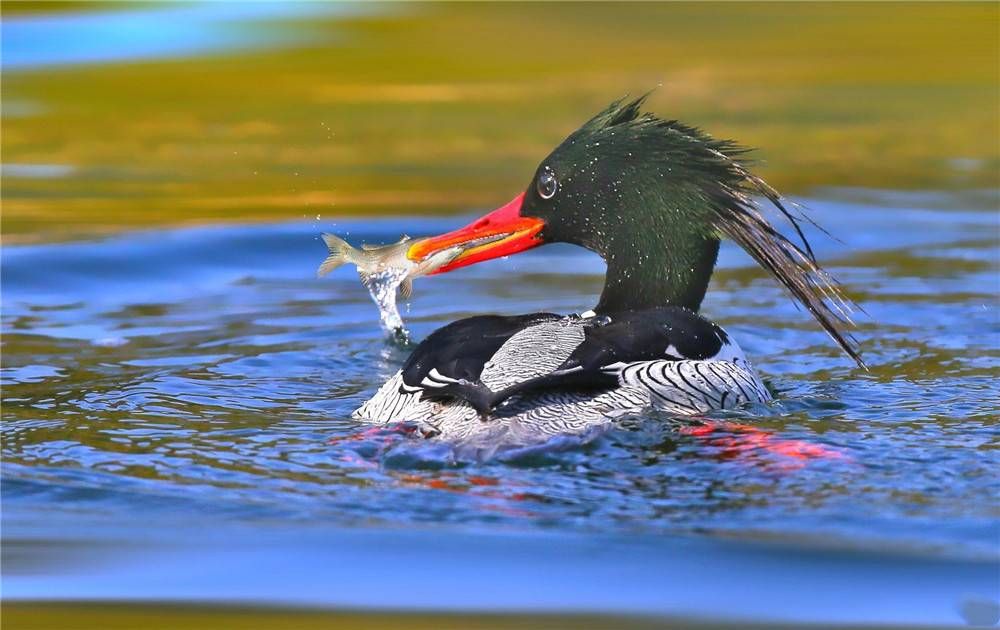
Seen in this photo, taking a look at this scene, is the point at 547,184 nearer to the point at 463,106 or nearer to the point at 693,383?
the point at 693,383

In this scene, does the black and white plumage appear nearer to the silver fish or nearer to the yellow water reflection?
the silver fish

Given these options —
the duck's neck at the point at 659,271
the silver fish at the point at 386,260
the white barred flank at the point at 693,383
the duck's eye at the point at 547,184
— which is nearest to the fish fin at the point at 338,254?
the silver fish at the point at 386,260

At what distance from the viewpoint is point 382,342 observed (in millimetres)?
8461

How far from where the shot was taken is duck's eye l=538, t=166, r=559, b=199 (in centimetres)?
733

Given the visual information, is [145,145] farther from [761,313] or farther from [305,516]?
[305,516]

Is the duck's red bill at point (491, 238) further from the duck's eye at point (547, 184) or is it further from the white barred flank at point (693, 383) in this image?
the white barred flank at point (693, 383)

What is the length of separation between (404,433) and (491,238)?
161cm

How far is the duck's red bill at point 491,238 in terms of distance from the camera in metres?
7.14

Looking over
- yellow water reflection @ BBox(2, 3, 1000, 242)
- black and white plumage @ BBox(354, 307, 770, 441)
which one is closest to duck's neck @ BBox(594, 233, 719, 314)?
black and white plumage @ BBox(354, 307, 770, 441)

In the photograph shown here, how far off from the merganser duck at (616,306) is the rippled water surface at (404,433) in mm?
191

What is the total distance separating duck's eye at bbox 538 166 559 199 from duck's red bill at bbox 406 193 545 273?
0.11 metres

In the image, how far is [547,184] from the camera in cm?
735

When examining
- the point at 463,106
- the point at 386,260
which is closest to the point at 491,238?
the point at 386,260

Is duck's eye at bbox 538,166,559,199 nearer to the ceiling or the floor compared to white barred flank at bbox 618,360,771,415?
nearer to the ceiling
